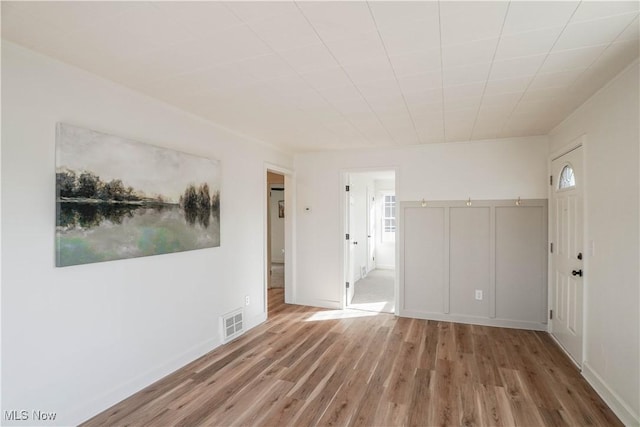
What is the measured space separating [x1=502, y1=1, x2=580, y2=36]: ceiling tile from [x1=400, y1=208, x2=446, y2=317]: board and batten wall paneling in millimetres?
2924

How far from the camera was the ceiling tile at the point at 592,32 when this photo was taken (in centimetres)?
162

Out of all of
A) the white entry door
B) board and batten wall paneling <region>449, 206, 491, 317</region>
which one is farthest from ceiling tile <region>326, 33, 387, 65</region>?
board and batten wall paneling <region>449, 206, 491, 317</region>

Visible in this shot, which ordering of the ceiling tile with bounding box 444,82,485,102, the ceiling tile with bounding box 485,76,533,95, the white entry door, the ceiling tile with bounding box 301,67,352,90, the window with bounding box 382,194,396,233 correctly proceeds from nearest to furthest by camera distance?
the ceiling tile with bounding box 301,67,352,90, the ceiling tile with bounding box 485,76,533,95, the ceiling tile with bounding box 444,82,485,102, the white entry door, the window with bounding box 382,194,396,233

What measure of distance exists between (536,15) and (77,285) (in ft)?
10.3

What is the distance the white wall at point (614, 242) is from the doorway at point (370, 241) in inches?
95.8

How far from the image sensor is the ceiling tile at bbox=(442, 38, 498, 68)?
1.83 metres

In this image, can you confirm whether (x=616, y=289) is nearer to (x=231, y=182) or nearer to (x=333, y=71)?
(x=333, y=71)

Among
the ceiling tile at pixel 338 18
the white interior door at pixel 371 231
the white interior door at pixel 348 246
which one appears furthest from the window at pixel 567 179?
the white interior door at pixel 371 231

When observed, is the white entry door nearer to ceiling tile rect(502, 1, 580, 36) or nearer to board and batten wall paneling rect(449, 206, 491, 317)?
board and batten wall paneling rect(449, 206, 491, 317)

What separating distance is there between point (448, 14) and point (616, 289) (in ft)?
7.34

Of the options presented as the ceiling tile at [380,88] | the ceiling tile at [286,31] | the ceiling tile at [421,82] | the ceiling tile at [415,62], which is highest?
the ceiling tile at [286,31]

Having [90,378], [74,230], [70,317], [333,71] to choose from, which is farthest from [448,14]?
[90,378]

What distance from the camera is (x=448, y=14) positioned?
1.55 meters

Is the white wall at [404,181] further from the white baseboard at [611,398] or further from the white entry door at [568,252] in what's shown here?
the white baseboard at [611,398]
